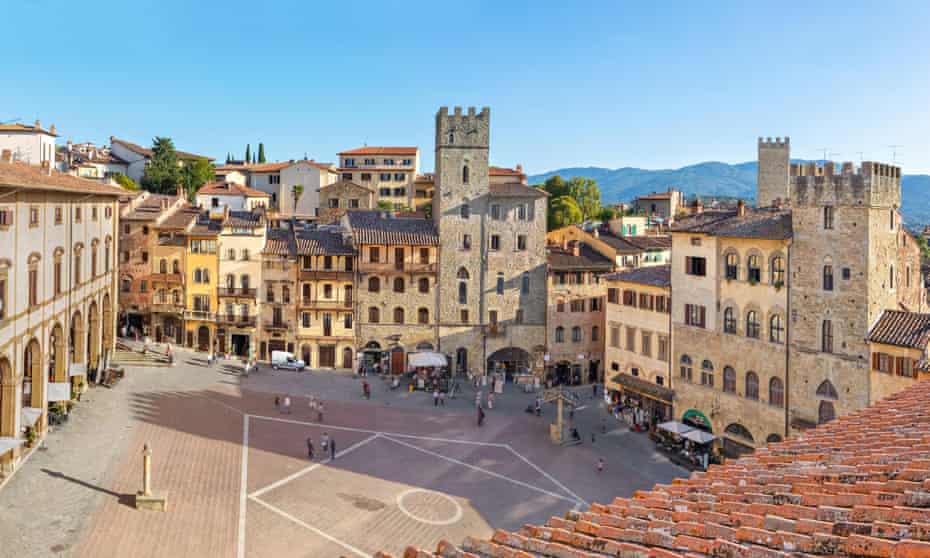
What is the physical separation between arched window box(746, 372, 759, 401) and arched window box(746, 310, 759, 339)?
2117mm

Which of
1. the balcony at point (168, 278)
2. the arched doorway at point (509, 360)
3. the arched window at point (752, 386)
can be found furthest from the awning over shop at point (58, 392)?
the arched window at point (752, 386)

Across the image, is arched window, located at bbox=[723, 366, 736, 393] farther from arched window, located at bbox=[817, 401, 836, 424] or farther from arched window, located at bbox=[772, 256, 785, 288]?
arched window, located at bbox=[772, 256, 785, 288]

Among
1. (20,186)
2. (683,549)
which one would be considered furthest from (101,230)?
(683,549)

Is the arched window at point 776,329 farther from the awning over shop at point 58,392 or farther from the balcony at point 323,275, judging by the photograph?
the awning over shop at point 58,392

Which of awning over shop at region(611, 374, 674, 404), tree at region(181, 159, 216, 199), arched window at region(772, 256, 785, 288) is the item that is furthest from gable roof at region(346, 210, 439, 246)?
tree at region(181, 159, 216, 199)

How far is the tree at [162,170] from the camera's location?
8994 cm

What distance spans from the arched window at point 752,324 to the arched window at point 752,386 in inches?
83.3

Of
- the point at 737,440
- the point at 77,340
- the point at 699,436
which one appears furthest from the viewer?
the point at 737,440

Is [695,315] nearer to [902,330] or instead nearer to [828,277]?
[828,277]

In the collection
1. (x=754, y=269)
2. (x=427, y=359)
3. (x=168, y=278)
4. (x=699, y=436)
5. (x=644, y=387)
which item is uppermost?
(x=754, y=269)

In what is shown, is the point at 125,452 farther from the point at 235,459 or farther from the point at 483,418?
the point at 483,418

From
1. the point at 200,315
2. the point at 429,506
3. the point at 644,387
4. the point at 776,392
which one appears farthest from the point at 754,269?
the point at 200,315

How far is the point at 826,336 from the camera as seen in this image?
118 ft

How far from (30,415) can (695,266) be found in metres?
35.0
